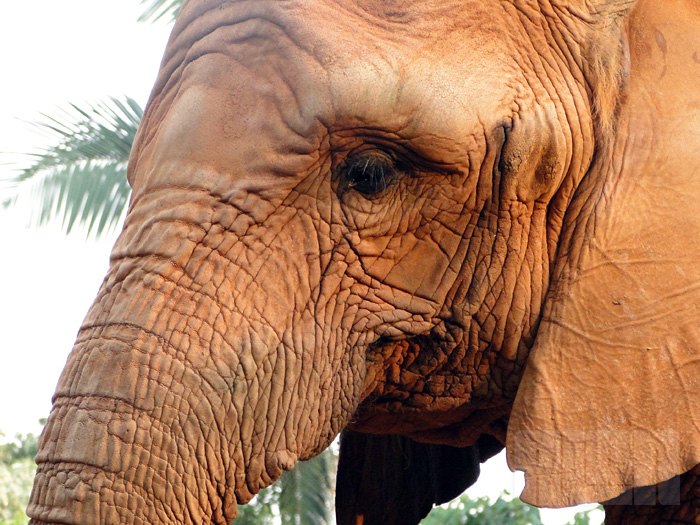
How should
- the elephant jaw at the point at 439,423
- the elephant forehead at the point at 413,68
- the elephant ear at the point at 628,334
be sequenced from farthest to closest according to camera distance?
the elephant jaw at the point at 439,423, the elephant ear at the point at 628,334, the elephant forehead at the point at 413,68

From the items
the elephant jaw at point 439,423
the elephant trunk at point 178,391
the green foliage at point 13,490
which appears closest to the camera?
the elephant trunk at point 178,391

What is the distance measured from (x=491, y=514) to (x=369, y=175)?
373 centimetres

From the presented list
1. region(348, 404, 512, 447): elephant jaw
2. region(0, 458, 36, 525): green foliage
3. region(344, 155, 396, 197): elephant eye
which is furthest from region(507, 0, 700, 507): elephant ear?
region(0, 458, 36, 525): green foliage

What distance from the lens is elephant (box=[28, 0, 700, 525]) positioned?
2.09 metres

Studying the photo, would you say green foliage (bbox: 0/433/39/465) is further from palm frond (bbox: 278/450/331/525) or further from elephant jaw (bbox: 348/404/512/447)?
elephant jaw (bbox: 348/404/512/447)

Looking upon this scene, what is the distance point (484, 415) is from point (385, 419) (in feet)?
1.00

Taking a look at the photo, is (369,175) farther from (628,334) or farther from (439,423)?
(439,423)

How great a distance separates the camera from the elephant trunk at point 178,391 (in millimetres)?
2008

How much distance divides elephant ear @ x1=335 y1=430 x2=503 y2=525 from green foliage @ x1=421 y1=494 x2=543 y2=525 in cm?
186

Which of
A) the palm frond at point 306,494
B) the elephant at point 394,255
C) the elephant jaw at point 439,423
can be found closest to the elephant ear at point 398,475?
the elephant jaw at point 439,423

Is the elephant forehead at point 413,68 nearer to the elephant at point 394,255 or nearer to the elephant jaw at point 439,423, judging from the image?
the elephant at point 394,255

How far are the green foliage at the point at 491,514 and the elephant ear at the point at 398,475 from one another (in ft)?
6.09

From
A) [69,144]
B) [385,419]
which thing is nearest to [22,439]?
[69,144]

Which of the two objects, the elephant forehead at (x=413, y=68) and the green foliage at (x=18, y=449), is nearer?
the elephant forehead at (x=413, y=68)
